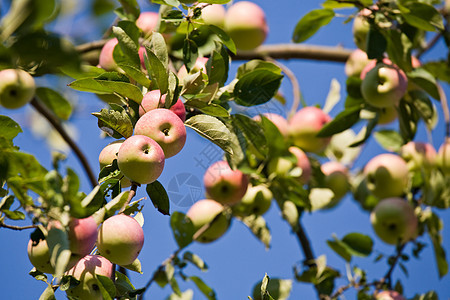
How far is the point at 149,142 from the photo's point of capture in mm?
870

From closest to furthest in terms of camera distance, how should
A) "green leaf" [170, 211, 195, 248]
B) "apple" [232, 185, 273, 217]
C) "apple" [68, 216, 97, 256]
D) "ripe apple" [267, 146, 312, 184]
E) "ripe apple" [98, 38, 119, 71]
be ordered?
"apple" [68, 216, 97, 256] → "ripe apple" [98, 38, 119, 71] → "green leaf" [170, 211, 195, 248] → "ripe apple" [267, 146, 312, 184] → "apple" [232, 185, 273, 217]

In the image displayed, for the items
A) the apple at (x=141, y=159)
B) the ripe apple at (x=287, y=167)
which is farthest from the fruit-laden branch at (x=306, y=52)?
the apple at (x=141, y=159)

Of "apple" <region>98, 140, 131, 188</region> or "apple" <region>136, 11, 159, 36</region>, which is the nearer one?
"apple" <region>98, 140, 131, 188</region>

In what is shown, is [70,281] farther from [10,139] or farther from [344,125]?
[344,125]

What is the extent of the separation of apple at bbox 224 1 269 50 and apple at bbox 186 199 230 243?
616mm

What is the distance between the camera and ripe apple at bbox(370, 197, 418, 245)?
1959 millimetres

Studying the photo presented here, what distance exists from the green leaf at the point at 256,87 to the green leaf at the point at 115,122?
30 centimetres

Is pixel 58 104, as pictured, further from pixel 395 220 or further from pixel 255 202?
pixel 395 220

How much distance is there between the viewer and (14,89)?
1.28m

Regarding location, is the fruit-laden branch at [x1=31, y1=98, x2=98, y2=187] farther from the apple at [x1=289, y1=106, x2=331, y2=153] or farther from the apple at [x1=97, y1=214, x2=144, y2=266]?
the apple at [x1=97, y1=214, x2=144, y2=266]

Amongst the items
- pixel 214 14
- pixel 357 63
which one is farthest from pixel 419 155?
pixel 214 14

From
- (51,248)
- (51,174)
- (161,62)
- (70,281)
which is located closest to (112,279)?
(70,281)

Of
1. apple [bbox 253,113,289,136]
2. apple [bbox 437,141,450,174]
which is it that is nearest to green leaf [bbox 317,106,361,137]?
apple [bbox 253,113,289,136]

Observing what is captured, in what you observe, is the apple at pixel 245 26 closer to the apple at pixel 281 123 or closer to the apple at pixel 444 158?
the apple at pixel 281 123
